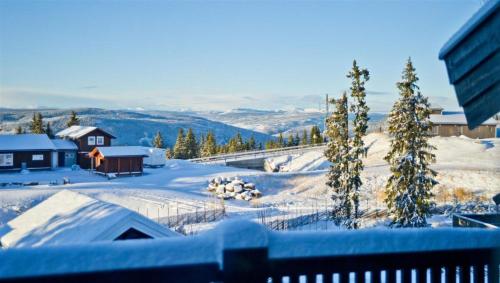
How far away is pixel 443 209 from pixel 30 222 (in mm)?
27468

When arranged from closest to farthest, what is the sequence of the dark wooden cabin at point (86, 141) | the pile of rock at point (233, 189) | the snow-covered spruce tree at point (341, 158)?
the snow-covered spruce tree at point (341, 158) < the pile of rock at point (233, 189) < the dark wooden cabin at point (86, 141)

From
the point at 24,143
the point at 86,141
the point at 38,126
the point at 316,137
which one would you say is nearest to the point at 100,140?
the point at 86,141

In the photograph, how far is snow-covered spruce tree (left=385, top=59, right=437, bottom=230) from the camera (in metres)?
25.8

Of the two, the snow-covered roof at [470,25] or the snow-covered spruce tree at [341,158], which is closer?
the snow-covered roof at [470,25]

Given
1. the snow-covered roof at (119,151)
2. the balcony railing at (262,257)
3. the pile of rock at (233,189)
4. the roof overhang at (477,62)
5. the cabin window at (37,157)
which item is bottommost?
the pile of rock at (233,189)

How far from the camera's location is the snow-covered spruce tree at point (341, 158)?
1167 inches

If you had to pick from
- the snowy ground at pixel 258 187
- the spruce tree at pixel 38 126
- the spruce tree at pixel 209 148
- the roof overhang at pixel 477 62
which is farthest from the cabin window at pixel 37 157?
the roof overhang at pixel 477 62

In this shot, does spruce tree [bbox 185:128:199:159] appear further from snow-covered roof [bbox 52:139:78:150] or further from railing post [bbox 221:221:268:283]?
railing post [bbox 221:221:268:283]

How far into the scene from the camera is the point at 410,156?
25859mm

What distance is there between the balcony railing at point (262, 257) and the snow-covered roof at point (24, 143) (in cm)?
4952

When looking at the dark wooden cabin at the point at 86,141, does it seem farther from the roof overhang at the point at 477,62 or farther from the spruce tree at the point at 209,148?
the roof overhang at the point at 477,62

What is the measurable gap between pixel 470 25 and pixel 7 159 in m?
50.9

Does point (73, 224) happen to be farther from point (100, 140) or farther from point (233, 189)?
point (100, 140)

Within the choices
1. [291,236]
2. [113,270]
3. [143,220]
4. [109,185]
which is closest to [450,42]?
[291,236]
